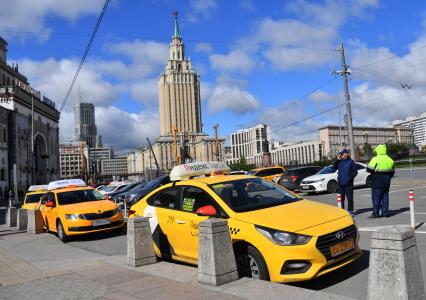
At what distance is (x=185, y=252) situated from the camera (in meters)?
7.23

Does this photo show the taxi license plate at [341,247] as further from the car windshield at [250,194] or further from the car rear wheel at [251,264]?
the car windshield at [250,194]

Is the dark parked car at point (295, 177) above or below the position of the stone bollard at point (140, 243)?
above

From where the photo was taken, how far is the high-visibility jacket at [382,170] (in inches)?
435

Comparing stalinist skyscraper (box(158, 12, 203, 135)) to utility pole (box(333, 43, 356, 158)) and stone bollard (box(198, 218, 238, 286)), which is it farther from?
stone bollard (box(198, 218, 238, 286))

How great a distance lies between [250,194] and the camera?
286 inches

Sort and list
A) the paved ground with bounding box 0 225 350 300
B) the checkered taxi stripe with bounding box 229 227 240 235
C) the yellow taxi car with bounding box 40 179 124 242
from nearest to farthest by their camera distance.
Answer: the paved ground with bounding box 0 225 350 300, the checkered taxi stripe with bounding box 229 227 240 235, the yellow taxi car with bounding box 40 179 124 242

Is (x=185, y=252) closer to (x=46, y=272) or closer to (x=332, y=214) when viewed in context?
(x=332, y=214)

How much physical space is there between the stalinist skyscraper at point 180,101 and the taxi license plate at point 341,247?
144196 mm

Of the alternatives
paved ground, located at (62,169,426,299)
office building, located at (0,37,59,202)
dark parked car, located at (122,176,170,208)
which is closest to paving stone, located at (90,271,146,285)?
paved ground, located at (62,169,426,299)

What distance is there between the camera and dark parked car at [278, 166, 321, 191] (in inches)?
1013

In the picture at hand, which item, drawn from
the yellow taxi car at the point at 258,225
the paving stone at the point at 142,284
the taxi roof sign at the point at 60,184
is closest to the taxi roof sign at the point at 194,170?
the yellow taxi car at the point at 258,225

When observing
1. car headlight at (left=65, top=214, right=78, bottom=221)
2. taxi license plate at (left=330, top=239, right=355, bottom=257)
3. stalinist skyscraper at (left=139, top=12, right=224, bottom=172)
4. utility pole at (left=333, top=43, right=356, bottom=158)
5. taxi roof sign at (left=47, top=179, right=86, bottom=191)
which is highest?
stalinist skyscraper at (left=139, top=12, right=224, bottom=172)

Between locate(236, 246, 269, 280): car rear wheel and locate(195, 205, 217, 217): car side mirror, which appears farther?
locate(195, 205, 217, 217): car side mirror

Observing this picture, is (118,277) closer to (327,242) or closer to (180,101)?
(327,242)
